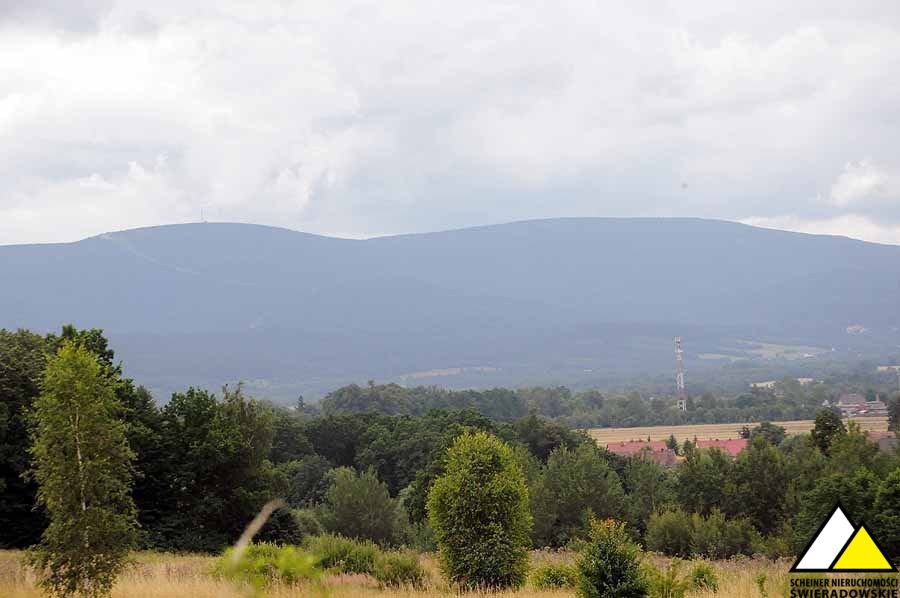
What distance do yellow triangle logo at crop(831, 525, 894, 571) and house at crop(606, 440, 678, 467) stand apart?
261ft

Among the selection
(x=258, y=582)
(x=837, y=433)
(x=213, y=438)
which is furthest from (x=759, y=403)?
(x=258, y=582)

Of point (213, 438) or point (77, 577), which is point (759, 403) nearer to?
point (213, 438)

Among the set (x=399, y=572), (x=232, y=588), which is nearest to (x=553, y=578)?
(x=399, y=572)

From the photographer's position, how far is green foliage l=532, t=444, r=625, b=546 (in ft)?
182

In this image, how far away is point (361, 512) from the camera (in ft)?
170

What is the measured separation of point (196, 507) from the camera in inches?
1544

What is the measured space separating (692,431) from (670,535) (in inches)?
4360

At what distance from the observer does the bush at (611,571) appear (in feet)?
42.7

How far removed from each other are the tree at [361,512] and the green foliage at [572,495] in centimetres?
855

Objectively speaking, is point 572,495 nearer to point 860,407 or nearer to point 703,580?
point 703,580

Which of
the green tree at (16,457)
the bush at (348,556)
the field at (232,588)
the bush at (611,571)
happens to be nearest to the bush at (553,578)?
the field at (232,588)

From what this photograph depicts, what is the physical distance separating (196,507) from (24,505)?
23.1 ft

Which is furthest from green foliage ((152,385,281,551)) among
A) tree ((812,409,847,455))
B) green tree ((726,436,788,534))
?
tree ((812,409,847,455))

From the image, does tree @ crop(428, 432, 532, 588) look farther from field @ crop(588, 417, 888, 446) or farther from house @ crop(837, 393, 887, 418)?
house @ crop(837, 393, 887, 418)
